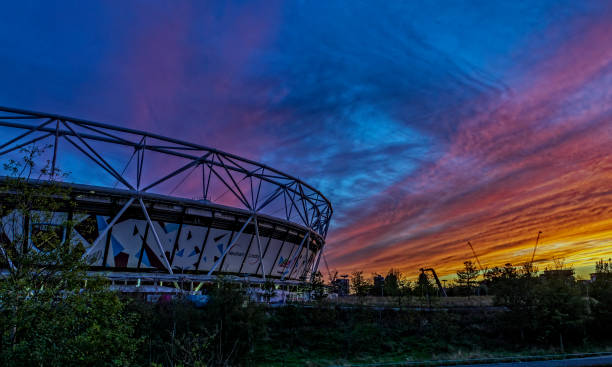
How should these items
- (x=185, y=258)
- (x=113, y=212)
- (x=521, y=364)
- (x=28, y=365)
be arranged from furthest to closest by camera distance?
(x=185, y=258) < (x=113, y=212) < (x=521, y=364) < (x=28, y=365)

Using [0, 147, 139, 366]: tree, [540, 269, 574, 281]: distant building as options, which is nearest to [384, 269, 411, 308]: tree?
[540, 269, 574, 281]: distant building

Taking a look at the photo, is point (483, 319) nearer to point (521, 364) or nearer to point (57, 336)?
point (521, 364)

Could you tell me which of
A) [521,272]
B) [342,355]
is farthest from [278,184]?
[521,272]

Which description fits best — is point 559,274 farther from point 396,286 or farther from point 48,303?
point 48,303

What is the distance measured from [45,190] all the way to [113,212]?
23362 millimetres

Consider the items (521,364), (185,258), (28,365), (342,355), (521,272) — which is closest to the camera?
(28,365)

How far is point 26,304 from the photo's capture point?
10.8 m

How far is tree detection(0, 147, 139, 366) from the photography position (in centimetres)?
1072

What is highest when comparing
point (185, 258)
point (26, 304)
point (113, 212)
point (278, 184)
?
point (278, 184)

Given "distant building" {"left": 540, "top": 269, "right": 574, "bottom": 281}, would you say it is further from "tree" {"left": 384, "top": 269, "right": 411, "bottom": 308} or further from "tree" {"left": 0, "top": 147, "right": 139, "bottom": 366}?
"tree" {"left": 0, "top": 147, "right": 139, "bottom": 366}

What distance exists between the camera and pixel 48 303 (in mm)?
11180

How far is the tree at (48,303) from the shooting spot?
1072 centimetres

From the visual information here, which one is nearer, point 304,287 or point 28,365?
point 28,365

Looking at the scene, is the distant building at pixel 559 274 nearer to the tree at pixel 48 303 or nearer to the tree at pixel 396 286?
A: the tree at pixel 396 286
